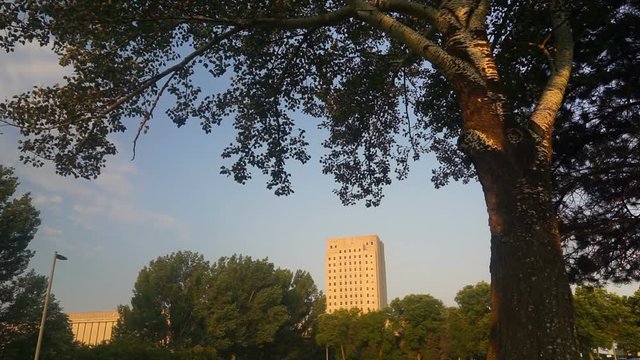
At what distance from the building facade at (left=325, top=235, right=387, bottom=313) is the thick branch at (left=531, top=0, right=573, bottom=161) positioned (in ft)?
543

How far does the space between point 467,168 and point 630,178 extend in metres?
3.99

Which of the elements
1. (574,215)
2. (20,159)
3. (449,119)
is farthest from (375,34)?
(20,159)

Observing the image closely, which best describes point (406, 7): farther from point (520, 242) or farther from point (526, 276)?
point (526, 276)

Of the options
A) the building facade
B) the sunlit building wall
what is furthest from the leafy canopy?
the building facade

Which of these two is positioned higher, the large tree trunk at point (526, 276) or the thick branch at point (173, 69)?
the thick branch at point (173, 69)

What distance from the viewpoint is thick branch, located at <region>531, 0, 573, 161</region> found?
5.63 m

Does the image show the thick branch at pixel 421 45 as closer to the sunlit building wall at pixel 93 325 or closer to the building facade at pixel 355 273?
the sunlit building wall at pixel 93 325

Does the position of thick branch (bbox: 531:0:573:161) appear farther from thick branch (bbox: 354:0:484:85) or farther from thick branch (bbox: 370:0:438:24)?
thick branch (bbox: 370:0:438:24)

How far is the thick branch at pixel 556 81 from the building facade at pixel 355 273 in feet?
543

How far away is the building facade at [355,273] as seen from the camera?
16962cm

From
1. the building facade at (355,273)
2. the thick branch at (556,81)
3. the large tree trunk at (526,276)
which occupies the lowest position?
the large tree trunk at (526,276)

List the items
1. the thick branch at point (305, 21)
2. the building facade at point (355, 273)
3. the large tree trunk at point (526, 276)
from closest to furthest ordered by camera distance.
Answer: the large tree trunk at point (526, 276), the thick branch at point (305, 21), the building facade at point (355, 273)

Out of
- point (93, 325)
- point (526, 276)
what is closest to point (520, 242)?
point (526, 276)

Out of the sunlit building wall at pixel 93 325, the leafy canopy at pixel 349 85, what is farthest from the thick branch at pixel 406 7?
the sunlit building wall at pixel 93 325
